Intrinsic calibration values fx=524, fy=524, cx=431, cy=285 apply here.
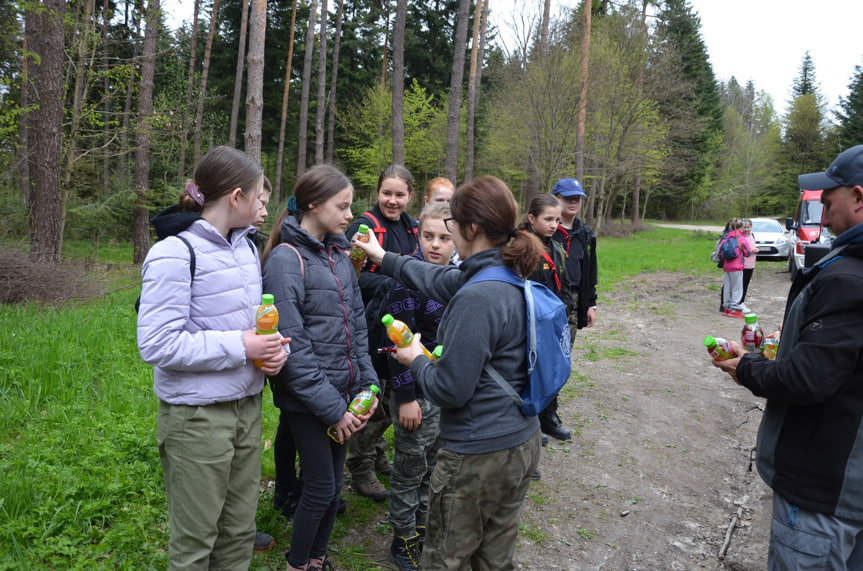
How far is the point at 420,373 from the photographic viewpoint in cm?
225

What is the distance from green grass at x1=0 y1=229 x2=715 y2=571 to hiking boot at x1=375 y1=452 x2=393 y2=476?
0.39 m

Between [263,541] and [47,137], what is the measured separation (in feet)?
30.4

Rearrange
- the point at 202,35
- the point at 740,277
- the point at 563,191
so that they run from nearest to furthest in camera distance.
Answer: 1. the point at 563,191
2. the point at 740,277
3. the point at 202,35

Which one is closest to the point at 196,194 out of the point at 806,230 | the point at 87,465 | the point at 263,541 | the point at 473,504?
the point at 473,504

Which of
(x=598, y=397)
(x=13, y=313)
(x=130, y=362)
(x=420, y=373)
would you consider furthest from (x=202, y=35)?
(x=420, y=373)

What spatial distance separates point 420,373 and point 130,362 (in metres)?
4.53

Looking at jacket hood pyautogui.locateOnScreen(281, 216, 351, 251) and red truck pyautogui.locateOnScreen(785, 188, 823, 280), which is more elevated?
red truck pyautogui.locateOnScreen(785, 188, 823, 280)

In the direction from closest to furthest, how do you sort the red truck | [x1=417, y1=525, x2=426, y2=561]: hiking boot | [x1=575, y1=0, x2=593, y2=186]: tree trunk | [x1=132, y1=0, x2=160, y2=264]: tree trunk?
[x1=417, y1=525, x2=426, y2=561]: hiking boot
[x1=132, y1=0, x2=160, y2=264]: tree trunk
the red truck
[x1=575, y1=0, x2=593, y2=186]: tree trunk

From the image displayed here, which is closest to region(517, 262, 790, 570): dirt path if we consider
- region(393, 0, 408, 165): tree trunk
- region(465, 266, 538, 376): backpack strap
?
region(465, 266, 538, 376): backpack strap

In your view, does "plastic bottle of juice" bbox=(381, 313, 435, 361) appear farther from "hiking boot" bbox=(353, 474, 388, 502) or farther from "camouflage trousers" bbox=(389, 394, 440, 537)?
"hiking boot" bbox=(353, 474, 388, 502)

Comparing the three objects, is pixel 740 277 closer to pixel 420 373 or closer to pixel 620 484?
pixel 620 484

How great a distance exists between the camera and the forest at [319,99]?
10539 mm

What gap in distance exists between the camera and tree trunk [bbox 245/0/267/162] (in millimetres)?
8469

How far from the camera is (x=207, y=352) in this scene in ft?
7.17
